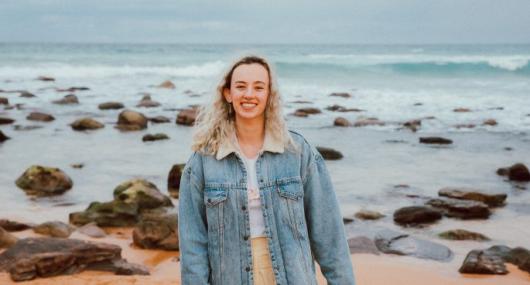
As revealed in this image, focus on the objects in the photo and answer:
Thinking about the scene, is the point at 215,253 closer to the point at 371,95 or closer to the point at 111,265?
the point at 111,265

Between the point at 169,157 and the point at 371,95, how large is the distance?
63.0 feet

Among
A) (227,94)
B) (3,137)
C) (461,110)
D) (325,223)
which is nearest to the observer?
(325,223)

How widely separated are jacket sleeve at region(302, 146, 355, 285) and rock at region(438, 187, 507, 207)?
7870 mm

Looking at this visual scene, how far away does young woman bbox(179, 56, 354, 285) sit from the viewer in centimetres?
294

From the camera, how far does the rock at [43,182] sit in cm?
1088

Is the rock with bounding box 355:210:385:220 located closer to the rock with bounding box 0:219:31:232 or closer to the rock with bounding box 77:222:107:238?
the rock with bounding box 77:222:107:238

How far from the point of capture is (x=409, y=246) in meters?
7.99

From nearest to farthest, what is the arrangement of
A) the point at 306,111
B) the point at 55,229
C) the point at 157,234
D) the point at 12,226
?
the point at 157,234 < the point at 55,229 < the point at 12,226 < the point at 306,111

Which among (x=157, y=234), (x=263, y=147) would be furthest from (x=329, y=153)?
(x=263, y=147)

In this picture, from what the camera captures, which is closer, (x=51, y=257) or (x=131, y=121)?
(x=51, y=257)

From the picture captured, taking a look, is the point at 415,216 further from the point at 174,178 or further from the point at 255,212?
the point at 255,212

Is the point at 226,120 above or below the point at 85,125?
above

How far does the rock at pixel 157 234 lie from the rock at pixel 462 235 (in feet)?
11.5

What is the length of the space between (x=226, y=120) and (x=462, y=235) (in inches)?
245
